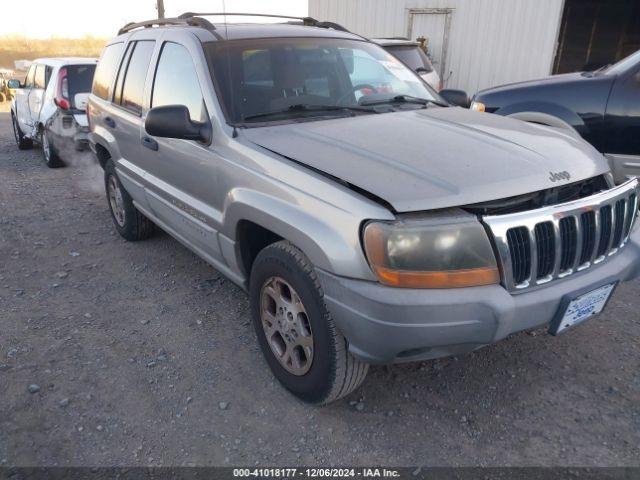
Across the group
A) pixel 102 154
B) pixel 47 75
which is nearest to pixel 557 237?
pixel 102 154

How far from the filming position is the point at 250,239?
2807 mm

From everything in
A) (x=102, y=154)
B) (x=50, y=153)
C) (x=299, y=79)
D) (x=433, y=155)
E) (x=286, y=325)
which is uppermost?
(x=299, y=79)

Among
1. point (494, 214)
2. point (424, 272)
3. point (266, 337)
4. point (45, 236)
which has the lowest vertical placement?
point (45, 236)

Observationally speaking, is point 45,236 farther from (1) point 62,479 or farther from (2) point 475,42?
(2) point 475,42

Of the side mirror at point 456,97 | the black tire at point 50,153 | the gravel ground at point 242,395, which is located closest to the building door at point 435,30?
the black tire at point 50,153

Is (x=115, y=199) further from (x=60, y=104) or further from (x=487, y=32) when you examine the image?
(x=487, y=32)

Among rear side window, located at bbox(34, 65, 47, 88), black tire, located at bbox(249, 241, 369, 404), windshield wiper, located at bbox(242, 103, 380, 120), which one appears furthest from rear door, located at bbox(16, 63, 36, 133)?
black tire, located at bbox(249, 241, 369, 404)

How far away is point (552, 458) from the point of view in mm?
2289

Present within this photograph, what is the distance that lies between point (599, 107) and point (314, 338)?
3.88 meters

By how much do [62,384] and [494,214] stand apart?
7.91 feet

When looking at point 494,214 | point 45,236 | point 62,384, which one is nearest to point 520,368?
point 494,214

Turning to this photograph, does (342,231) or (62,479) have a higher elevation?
(342,231)

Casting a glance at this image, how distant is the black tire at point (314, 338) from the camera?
7.32ft

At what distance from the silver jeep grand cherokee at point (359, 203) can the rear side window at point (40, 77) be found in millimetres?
5567
